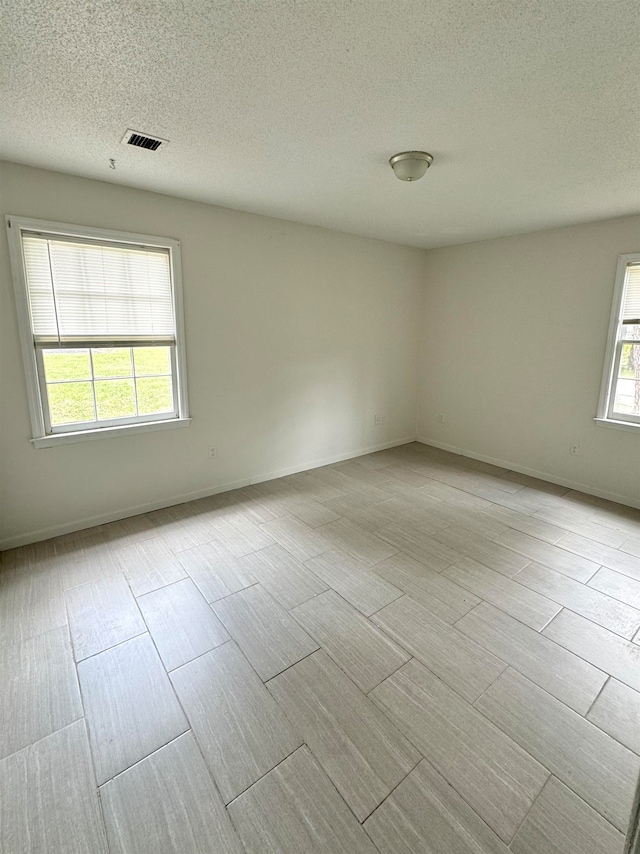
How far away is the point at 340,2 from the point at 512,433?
4072 millimetres

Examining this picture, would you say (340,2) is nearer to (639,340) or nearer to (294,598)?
(294,598)

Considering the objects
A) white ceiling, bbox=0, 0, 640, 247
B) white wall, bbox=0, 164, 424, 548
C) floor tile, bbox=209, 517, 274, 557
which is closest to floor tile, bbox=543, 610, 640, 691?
floor tile, bbox=209, 517, 274, 557

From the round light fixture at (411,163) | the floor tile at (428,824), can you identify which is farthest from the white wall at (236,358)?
the floor tile at (428,824)

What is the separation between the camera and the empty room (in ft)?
4.32

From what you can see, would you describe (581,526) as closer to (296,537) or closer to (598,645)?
(598,645)

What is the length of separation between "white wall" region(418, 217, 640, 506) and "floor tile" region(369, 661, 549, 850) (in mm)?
3005

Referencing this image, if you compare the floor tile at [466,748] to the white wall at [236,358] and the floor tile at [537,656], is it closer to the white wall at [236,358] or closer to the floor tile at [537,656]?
the floor tile at [537,656]

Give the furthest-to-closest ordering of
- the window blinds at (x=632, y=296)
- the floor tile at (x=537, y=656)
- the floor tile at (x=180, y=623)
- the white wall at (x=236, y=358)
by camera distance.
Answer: the window blinds at (x=632, y=296)
the white wall at (x=236, y=358)
the floor tile at (x=180, y=623)
the floor tile at (x=537, y=656)

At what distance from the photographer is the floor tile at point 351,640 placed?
1803 millimetres

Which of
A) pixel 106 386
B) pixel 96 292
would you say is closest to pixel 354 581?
pixel 106 386

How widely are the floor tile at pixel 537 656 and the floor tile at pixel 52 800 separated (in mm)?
1715

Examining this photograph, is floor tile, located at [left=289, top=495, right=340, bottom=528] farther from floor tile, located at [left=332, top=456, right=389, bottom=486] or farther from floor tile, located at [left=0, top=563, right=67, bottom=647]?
floor tile, located at [left=0, top=563, right=67, bottom=647]

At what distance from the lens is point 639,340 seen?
3.43m

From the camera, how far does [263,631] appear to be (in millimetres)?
2043
